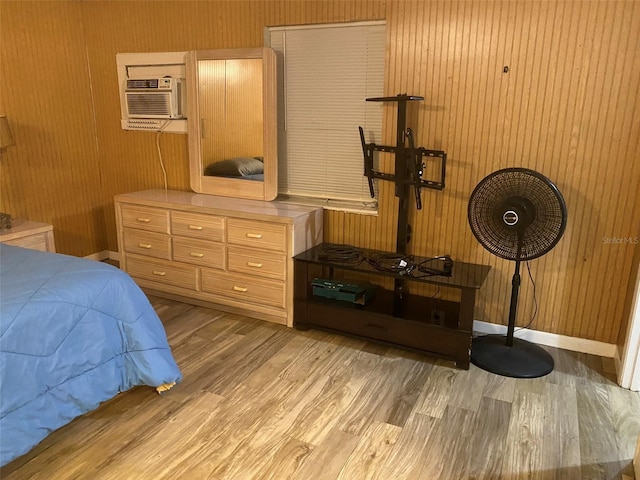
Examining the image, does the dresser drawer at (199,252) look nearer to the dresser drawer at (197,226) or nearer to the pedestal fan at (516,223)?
the dresser drawer at (197,226)

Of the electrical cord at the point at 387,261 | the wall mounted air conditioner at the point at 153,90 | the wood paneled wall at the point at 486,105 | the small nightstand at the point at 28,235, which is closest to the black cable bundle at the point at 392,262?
the electrical cord at the point at 387,261

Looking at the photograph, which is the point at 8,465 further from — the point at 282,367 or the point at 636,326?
the point at 636,326

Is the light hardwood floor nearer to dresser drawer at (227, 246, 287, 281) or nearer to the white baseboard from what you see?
the white baseboard

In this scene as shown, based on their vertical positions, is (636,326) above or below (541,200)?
below

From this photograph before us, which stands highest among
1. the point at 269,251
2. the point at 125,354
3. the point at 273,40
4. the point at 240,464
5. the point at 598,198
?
the point at 273,40

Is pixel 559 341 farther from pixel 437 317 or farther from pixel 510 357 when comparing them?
pixel 437 317

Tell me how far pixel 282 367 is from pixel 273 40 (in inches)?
89.9

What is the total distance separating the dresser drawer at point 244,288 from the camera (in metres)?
3.27

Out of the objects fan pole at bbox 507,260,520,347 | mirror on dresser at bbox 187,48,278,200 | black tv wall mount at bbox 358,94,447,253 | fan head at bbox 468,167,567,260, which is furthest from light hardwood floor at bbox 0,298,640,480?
mirror on dresser at bbox 187,48,278,200

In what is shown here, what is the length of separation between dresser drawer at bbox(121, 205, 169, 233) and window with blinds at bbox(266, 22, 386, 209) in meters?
0.95

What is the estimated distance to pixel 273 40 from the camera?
3520 millimetres

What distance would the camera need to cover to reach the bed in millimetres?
1895

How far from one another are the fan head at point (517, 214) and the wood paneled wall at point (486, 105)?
1.16ft

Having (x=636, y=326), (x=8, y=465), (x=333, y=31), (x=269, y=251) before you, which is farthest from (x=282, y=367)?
(x=333, y=31)
